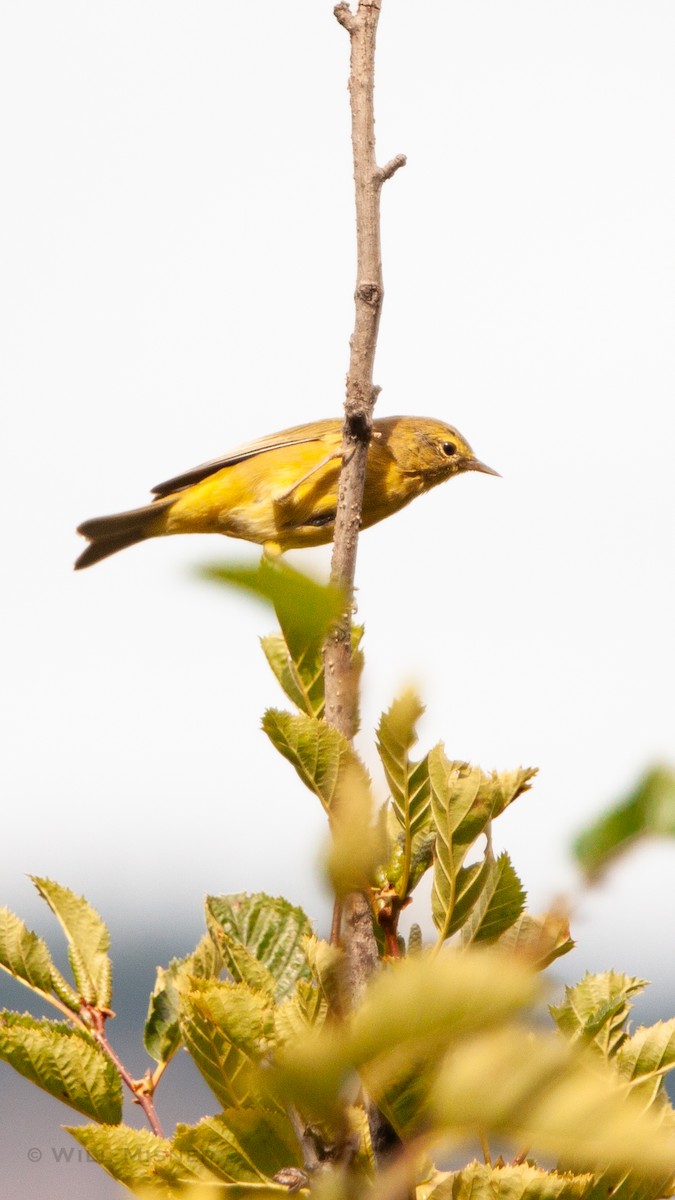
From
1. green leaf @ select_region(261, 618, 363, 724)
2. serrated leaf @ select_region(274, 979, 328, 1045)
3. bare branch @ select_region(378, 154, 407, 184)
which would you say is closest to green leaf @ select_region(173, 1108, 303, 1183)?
serrated leaf @ select_region(274, 979, 328, 1045)

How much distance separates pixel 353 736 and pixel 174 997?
739mm

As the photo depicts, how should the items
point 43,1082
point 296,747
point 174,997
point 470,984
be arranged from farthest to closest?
point 174,997 < point 43,1082 < point 296,747 < point 470,984

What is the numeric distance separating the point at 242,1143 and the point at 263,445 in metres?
5.97

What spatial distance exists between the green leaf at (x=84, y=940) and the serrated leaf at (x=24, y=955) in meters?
0.06

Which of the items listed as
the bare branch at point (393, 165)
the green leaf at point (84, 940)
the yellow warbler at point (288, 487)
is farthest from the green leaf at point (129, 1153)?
the yellow warbler at point (288, 487)

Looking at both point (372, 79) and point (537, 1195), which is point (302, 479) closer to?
point (372, 79)

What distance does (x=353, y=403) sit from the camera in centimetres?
242

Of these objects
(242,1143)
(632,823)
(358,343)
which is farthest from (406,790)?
(632,823)

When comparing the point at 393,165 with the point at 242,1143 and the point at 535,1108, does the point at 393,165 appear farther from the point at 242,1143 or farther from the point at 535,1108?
the point at 535,1108

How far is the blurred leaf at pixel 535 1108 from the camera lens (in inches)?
29.7

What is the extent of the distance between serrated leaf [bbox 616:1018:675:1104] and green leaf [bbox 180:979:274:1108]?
58cm

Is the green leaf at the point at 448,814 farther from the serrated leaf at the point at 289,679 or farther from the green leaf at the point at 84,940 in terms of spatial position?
A: the green leaf at the point at 84,940

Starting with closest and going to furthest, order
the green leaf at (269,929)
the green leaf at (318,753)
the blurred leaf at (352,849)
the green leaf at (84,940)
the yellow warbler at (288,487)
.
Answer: the blurred leaf at (352,849), the green leaf at (318,753), the green leaf at (269,929), the green leaf at (84,940), the yellow warbler at (288,487)

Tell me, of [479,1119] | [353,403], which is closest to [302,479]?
[353,403]
